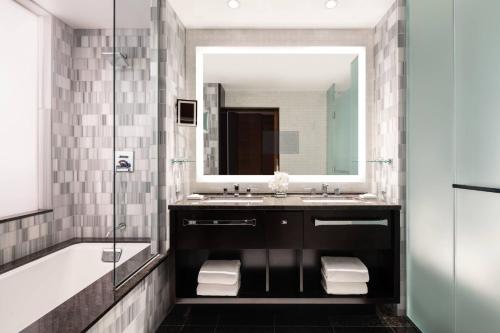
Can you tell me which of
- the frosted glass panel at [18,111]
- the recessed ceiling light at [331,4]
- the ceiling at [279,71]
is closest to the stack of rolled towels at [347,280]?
the ceiling at [279,71]

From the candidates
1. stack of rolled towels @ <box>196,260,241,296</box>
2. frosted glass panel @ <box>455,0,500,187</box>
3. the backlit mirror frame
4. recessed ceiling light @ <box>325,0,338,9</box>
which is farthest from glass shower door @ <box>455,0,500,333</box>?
stack of rolled towels @ <box>196,260,241,296</box>

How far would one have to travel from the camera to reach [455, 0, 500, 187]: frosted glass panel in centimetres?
153

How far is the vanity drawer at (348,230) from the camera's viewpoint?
2.40m

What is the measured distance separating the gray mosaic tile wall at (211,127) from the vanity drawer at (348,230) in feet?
3.64

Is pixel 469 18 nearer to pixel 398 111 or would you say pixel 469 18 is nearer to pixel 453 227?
pixel 398 111

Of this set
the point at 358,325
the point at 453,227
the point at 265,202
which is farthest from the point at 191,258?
the point at 453,227

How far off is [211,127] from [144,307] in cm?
165

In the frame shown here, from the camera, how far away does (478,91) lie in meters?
1.65

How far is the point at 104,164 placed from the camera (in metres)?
2.93

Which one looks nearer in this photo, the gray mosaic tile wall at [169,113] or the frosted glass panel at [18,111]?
the frosted glass panel at [18,111]

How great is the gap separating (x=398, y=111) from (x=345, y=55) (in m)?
0.87

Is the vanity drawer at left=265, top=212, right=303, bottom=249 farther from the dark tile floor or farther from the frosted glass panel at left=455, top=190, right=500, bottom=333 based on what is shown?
the frosted glass panel at left=455, top=190, right=500, bottom=333

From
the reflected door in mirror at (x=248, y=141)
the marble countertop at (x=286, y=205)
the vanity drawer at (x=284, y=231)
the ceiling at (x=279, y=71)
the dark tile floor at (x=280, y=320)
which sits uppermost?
the ceiling at (x=279, y=71)

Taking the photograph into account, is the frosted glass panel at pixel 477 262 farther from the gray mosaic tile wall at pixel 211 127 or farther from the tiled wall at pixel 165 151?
the gray mosaic tile wall at pixel 211 127
